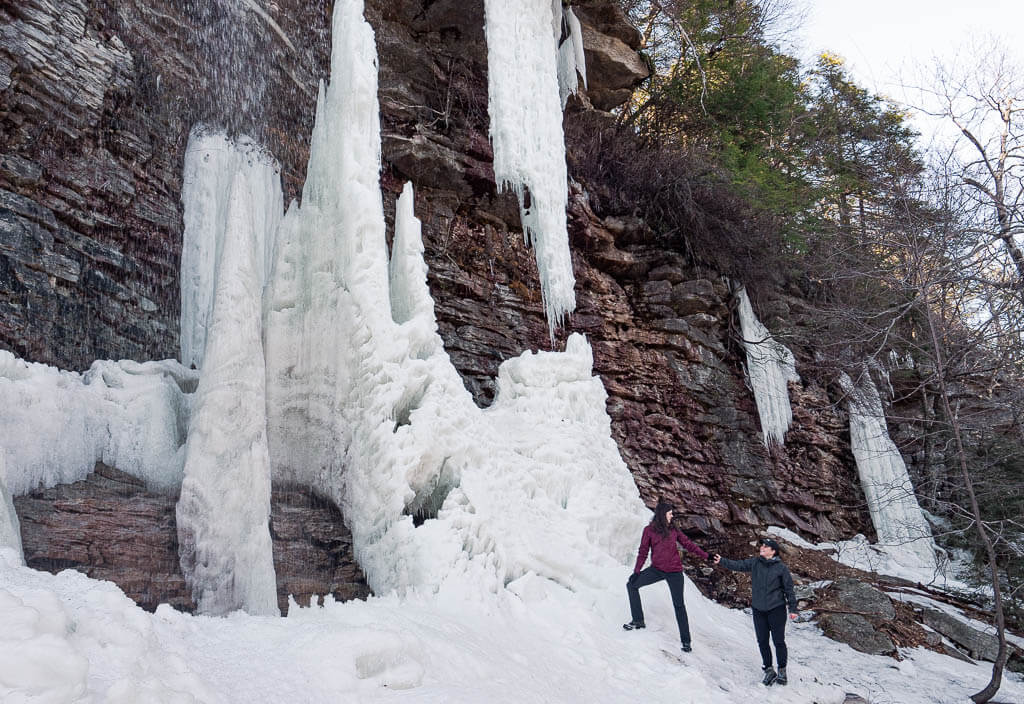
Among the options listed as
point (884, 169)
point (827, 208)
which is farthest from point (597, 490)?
point (827, 208)

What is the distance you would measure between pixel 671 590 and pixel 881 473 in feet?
31.9

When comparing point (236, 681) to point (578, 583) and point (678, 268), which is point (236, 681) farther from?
point (678, 268)

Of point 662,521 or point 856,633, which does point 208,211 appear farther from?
point 856,633

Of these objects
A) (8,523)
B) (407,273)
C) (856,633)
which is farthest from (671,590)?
(8,523)

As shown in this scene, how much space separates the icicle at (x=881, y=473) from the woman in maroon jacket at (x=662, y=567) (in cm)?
824

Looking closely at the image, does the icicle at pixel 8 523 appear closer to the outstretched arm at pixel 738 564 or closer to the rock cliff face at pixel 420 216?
the rock cliff face at pixel 420 216

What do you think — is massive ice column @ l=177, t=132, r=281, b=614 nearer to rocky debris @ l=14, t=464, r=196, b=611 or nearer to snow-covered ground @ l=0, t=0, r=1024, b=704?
snow-covered ground @ l=0, t=0, r=1024, b=704

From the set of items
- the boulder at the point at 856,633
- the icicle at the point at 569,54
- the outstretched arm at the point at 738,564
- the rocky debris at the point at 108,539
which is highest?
the icicle at the point at 569,54

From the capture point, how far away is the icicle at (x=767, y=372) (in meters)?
12.9

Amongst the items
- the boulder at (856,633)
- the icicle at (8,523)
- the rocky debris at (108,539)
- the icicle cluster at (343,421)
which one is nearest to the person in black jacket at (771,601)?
the icicle cluster at (343,421)

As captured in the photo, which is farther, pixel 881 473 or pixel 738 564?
pixel 881 473

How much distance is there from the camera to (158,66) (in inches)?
347

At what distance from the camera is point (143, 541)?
15.7 feet

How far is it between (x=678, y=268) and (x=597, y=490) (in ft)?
21.9
